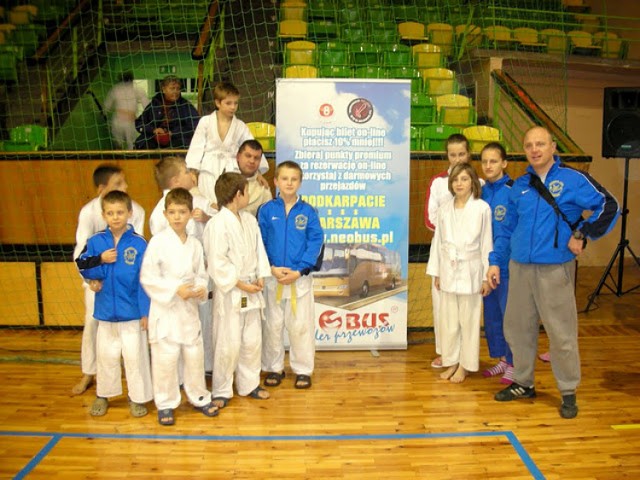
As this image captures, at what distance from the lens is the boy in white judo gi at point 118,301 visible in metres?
3.45

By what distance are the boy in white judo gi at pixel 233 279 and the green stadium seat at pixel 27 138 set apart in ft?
11.1

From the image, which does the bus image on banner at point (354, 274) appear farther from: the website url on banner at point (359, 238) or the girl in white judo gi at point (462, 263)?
the girl in white judo gi at point (462, 263)

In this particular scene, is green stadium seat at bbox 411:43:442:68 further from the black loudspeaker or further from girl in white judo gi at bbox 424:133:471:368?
girl in white judo gi at bbox 424:133:471:368

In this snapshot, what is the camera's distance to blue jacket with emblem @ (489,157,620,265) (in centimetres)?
335

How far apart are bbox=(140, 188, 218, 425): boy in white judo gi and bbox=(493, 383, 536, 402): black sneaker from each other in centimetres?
183

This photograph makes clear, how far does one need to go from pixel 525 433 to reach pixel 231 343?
1715 millimetres

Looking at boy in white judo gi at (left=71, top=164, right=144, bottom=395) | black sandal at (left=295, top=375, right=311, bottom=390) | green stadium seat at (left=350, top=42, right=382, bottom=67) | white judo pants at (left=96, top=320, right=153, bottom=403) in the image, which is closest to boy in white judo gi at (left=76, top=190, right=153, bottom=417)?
white judo pants at (left=96, top=320, right=153, bottom=403)

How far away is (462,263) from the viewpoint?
3945 millimetres

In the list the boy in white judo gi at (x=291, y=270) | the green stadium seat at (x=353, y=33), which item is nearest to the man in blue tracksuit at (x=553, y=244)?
the boy in white judo gi at (x=291, y=270)

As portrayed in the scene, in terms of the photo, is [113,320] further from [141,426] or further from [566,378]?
[566,378]

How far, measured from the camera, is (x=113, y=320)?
3.48 metres

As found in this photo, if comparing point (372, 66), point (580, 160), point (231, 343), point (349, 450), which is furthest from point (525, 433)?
point (372, 66)

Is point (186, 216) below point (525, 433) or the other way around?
the other way around

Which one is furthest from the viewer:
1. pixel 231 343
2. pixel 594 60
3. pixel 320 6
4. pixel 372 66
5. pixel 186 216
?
pixel 320 6
